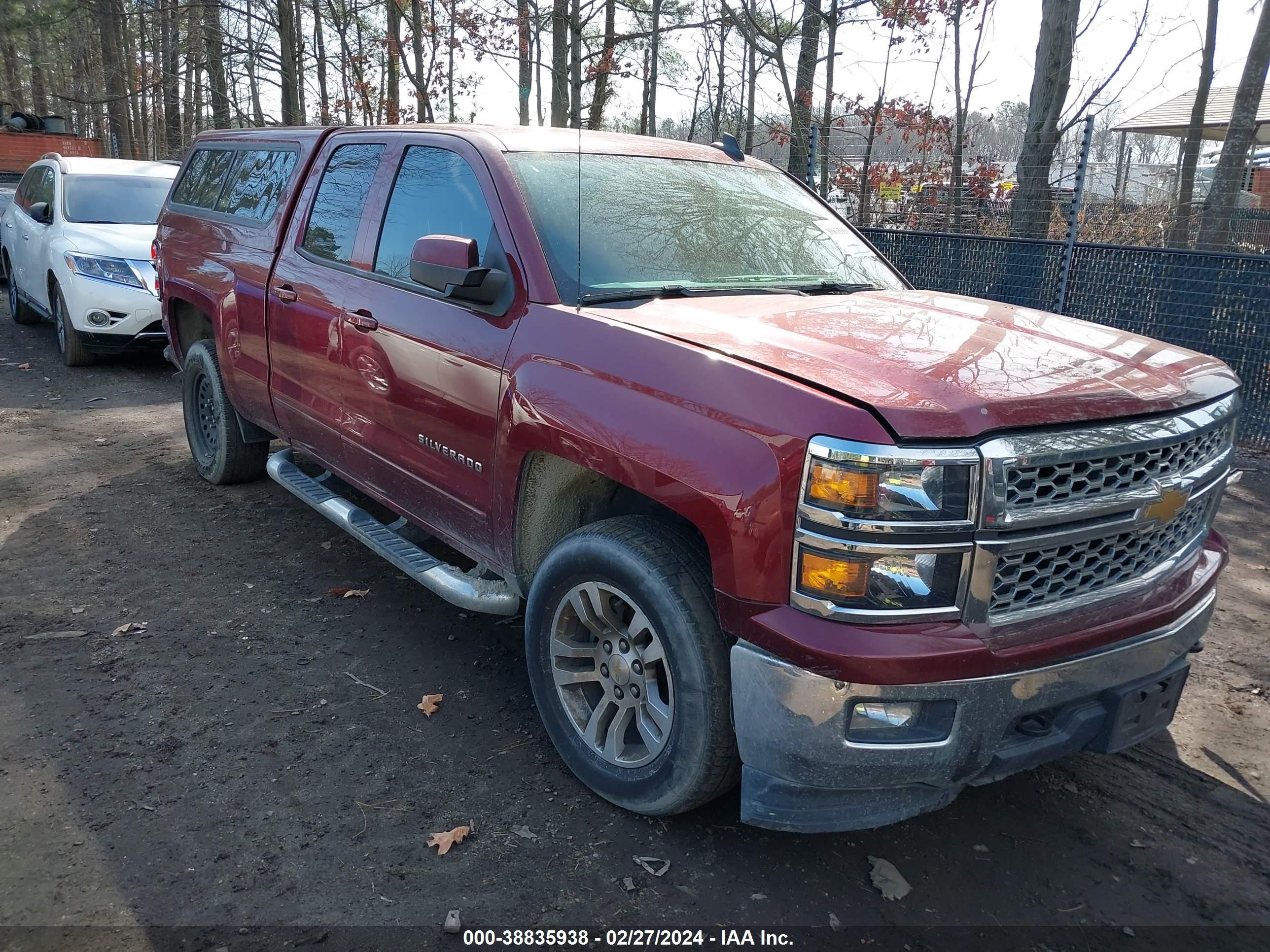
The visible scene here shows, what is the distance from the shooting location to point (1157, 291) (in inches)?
293

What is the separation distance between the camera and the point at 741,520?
2.42 m

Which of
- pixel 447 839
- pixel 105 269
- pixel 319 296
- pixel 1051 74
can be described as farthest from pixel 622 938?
pixel 1051 74

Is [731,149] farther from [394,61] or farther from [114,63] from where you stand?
[114,63]

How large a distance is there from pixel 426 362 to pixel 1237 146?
43.3ft

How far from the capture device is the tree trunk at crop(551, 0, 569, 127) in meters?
13.4

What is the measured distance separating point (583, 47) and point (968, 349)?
18089 mm

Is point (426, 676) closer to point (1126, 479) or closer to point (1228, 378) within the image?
point (1126, 479)

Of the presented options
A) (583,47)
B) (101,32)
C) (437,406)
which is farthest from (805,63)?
(101,32)

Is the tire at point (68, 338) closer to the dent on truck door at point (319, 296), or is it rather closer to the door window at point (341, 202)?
the dent on truck door at point (319, 296)

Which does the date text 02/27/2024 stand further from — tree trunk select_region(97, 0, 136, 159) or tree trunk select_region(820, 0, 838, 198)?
tree trunk select_region(97, 0, 136, 159)

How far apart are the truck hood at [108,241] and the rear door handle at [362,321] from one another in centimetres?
583

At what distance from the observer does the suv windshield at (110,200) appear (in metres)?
9.46

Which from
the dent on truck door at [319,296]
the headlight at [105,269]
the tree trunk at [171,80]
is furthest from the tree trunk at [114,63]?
the dent on truck door at [319,296]

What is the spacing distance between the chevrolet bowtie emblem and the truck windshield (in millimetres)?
1496
